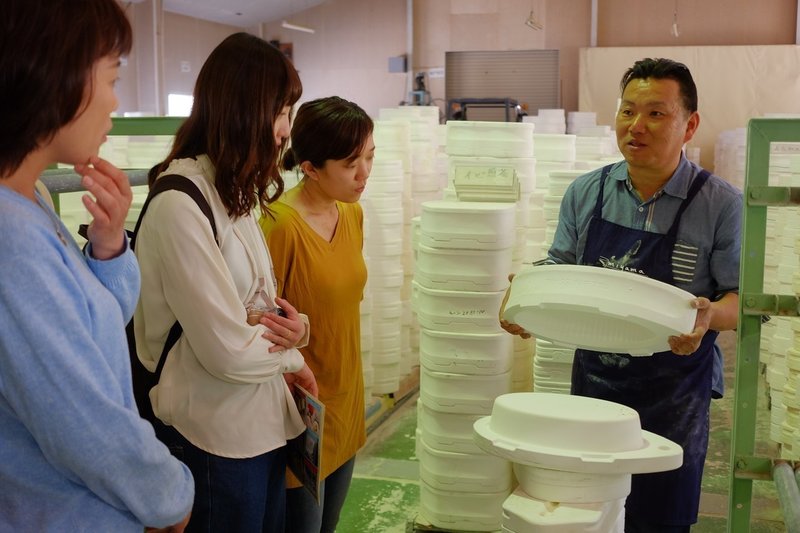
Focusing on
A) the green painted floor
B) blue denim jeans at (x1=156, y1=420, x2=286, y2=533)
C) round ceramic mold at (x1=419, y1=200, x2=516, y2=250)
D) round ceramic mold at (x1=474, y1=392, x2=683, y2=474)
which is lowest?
the green painted floor

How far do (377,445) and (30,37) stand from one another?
4288mm

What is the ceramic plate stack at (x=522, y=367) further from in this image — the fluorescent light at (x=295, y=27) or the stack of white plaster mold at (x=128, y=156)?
the fluorescent light at (x=295, y=27)

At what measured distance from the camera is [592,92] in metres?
15.8

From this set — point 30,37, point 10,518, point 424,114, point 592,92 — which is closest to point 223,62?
point 30,37

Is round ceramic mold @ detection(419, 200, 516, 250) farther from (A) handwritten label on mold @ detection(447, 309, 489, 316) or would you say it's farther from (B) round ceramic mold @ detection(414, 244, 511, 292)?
(A) handwritten label on mold @ detection(447, 309, 489, 316)

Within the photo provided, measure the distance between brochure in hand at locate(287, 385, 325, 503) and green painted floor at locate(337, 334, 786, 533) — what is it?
80.2 inches

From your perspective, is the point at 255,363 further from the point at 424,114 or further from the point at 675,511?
the point at 424,114

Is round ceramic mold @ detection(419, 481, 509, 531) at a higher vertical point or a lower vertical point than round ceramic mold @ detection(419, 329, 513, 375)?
lower

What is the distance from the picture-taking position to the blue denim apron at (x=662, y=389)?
Result: 8.36 ft

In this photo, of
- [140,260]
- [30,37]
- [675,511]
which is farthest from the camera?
[675,511]

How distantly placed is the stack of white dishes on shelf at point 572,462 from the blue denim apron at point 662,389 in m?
0.72

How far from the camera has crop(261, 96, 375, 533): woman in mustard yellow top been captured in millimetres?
2494

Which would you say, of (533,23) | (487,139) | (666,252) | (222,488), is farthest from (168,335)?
(533,23)

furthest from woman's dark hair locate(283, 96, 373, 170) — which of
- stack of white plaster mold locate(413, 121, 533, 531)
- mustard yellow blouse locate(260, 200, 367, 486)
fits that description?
stack of white plaster mold locate(413, 121, 533, 531)
